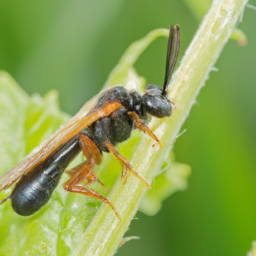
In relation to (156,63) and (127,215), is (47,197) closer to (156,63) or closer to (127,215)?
(127,215)

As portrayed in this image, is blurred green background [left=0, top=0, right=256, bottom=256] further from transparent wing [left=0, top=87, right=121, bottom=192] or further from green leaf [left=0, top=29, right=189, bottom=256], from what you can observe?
transparent wing [left=0, top=87, right=121, bottom=192]

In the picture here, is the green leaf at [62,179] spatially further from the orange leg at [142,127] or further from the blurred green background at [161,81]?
the blurred green background at [161,81]

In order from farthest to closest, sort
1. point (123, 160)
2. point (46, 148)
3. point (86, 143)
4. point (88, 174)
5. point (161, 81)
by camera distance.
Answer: point (161, 81) → point (86, 143) → point (88, 174) → point (46, 148) → point (123, 160)

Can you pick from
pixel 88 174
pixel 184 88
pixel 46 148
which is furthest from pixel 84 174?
pixel 184 88

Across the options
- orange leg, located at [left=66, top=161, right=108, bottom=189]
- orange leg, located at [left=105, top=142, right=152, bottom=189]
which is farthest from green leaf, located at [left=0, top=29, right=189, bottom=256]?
orange leg, located at [left=105, top=142, right=152, bottom=189]

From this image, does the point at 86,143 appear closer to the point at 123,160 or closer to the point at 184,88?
the point at 123,160
